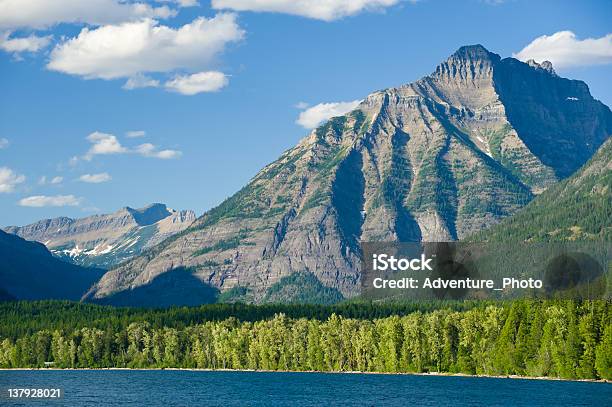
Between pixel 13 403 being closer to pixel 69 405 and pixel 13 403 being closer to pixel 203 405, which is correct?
pixel 69 405

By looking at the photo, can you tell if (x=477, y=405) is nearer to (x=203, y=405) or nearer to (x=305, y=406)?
(x=305, y=406)

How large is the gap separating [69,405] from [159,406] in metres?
16.1

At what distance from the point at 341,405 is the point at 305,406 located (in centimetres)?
652

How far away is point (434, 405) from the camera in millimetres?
194750

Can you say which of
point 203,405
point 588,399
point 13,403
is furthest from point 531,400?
point 13,403

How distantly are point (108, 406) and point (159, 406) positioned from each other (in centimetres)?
928

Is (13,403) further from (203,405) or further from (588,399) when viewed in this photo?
(588,399)

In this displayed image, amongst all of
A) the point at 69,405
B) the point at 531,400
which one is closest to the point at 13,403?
the point at 69,405

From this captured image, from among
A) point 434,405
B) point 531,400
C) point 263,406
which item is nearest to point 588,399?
point 531,400

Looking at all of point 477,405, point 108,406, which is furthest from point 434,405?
point 108,406

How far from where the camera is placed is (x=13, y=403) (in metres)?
195

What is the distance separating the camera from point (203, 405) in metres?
200

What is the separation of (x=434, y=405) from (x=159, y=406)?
4973 centimetres

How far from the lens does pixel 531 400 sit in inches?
7825
